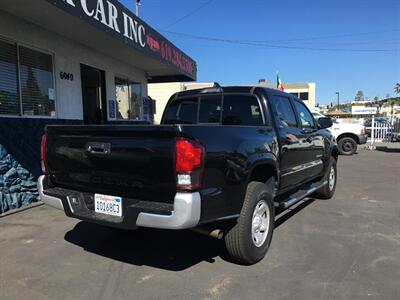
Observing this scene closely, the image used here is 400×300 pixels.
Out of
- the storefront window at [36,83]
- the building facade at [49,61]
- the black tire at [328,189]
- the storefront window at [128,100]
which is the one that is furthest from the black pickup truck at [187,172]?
the storefront window at [128,100]

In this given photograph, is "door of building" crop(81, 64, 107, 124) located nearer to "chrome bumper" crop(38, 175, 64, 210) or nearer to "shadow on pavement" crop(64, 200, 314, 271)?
"shadow on pavement" crop(64, 200, 314, 271)

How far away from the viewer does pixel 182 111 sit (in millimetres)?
5859

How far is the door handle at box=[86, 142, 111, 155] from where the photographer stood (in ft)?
12.3

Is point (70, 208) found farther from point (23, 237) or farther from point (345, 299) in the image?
→ point (345, 299)

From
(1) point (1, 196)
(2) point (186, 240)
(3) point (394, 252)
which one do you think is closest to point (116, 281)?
(2) point (186, 240)

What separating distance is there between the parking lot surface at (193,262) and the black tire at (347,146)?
37.7ft

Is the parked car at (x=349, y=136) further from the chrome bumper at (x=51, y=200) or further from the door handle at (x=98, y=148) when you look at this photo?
the door handle at (x=98, y=148)

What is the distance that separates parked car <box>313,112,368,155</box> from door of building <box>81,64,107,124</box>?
10027 millimetres

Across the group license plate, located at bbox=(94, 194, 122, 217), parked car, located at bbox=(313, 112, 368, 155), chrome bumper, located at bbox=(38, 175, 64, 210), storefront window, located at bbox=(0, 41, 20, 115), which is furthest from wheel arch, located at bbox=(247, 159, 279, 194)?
parked car, located at bbox=(313, 112, 368, 155)

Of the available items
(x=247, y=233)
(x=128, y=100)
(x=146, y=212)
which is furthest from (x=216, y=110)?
Answer: (x=128, y=100)

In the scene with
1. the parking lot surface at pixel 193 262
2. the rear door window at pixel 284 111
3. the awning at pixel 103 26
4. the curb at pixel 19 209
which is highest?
the awning at pixel 103 26

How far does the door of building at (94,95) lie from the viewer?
35.9 ft

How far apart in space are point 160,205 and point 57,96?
20.0 ft

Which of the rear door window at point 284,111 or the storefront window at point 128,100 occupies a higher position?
the storefront window at point 128,100
